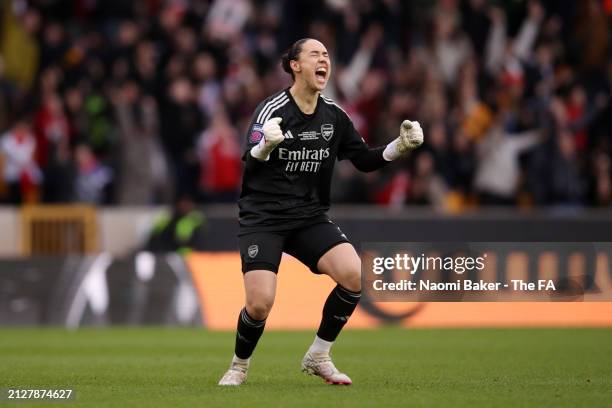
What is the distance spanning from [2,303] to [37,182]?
2.90 m

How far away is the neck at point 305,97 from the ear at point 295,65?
0.34 feet

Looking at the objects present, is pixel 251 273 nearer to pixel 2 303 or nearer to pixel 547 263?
pixel 547 263

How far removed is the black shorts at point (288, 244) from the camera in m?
9.48

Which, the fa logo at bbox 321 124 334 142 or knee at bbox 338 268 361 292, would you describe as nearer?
knee at bbox 338 268 361 292

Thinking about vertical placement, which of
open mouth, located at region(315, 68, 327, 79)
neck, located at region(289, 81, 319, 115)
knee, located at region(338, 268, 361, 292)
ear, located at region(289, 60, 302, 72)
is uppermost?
ear, located at region(289, 60, 302, 72)

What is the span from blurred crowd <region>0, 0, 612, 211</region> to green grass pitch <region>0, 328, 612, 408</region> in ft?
12.2

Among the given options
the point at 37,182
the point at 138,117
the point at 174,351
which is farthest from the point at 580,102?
the point at 174,351

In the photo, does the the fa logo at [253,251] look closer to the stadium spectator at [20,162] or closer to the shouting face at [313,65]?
the shouting face at [313,65]

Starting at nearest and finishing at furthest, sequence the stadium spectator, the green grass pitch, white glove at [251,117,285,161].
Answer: the green grass pitch
white glove at [251,117,285,161]
the stadium spectator

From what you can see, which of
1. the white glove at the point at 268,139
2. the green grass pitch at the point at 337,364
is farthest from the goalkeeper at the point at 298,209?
the green grass pitch at the point at 337,364

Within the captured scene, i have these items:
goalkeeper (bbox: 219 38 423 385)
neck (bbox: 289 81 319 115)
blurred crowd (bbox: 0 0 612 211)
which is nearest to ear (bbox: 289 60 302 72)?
goalkeeper (bbox: 219 38 423 385)

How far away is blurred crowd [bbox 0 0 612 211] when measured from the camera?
781 inches

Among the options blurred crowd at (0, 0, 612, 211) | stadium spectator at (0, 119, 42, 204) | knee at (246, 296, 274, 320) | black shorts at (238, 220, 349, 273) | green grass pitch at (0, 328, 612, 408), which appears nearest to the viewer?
green grass pitch at (0, 328, 612, 408)

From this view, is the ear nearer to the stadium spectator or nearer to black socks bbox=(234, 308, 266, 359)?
black socks bbox=(234, 308, 266, 359)
